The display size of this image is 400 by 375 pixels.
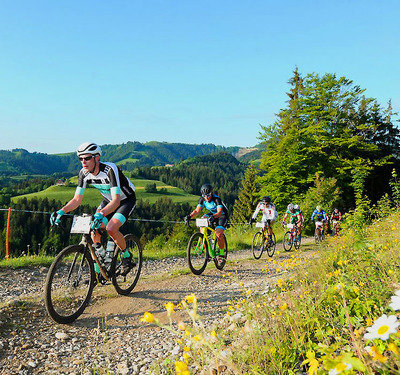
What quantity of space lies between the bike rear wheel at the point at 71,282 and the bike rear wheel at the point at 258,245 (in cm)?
741

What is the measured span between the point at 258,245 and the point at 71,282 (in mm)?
8011

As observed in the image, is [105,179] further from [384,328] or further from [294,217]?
[294,217]

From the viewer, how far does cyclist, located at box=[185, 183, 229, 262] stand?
8.41 meters

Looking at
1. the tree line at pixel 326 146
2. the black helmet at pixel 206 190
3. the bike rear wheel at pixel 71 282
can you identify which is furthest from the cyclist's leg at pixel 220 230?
the tree line at pixel 326 146

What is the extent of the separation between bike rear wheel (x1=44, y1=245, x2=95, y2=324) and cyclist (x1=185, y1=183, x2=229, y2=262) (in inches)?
145

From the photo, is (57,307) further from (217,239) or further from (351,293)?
(217,239)

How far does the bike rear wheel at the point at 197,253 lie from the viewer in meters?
8.09

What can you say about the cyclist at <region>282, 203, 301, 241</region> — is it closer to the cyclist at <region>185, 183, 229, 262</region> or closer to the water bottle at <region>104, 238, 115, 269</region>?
the cyclist at <region>185, 183, 229, 262</region>

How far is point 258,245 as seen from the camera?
11.8m

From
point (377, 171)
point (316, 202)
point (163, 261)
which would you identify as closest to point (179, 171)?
point (377, 171)

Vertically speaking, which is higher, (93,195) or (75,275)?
(75,275)

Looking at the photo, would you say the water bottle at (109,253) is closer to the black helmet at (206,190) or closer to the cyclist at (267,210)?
the black helmet at (206,190)

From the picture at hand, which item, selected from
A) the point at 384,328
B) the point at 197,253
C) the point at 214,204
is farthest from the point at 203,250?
the point at 384,328

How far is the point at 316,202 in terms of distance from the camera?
24.3 m
